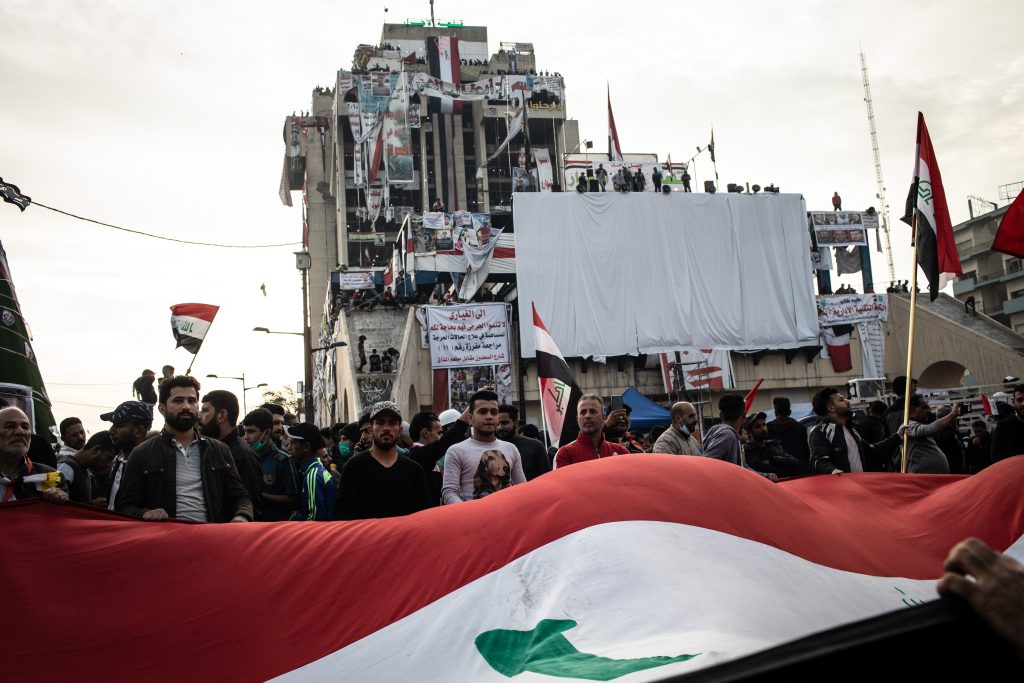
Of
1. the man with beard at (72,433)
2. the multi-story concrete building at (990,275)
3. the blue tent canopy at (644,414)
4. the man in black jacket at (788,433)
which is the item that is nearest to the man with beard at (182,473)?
the man with beard at (72,433)

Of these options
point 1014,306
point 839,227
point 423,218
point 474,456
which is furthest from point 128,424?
point 1014,306

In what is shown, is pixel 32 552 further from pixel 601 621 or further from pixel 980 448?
pixel 980 448

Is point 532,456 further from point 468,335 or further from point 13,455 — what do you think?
point 468,335

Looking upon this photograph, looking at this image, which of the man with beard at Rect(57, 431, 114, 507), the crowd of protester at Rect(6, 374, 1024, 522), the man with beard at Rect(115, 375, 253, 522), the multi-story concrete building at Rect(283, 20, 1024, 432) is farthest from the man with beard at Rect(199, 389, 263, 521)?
the multi-story concrete building at Rect(283, 20, 1024, 432)

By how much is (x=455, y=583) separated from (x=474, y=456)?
1963 millimetres

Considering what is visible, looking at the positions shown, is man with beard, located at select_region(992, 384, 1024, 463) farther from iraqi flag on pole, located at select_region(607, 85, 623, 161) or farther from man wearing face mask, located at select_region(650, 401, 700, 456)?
iraqi flag on pole, located at select_region(607, 85, 623, 161)

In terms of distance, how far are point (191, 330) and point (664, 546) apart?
11462 mm

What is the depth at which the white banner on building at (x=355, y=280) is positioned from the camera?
4294 centimetres

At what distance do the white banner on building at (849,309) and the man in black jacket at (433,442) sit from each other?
34.6m

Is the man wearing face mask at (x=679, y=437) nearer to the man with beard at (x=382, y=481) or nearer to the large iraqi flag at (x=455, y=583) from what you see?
the man with beard at (x=382, y=481)

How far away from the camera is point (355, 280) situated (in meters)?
43.2

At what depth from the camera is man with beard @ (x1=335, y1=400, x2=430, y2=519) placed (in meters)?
5.29

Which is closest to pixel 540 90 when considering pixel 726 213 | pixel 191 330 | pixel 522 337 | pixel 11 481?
pixel 726 213

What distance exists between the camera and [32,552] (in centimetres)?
399
